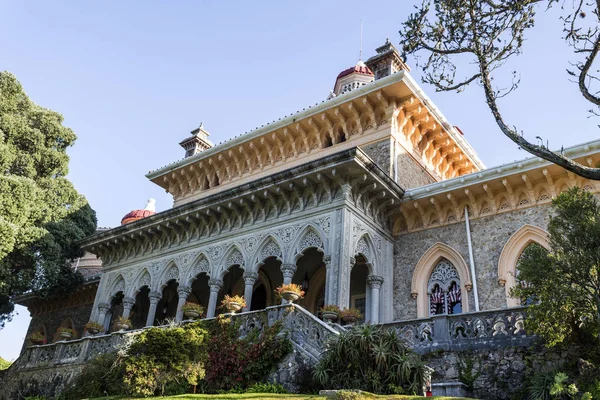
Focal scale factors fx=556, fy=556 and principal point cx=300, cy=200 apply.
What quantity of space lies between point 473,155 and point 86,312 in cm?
1733

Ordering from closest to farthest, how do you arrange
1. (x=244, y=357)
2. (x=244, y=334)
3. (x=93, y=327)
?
1. (x=244, y=357)
2. (x=244, y=334)
3. (x=93, y=327)

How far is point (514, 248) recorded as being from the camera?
14.3m

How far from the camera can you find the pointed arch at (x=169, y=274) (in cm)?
1823

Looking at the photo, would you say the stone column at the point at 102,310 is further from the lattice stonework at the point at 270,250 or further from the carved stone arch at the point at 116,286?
the lattice stonework at the point at 270,250

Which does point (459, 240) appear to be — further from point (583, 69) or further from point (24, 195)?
point (24, 195)

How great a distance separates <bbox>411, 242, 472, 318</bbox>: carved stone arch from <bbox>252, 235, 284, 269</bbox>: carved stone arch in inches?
156

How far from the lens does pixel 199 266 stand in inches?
694

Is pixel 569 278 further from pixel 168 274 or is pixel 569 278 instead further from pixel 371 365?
pixel 168 274

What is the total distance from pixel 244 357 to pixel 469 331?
4312 millimetres

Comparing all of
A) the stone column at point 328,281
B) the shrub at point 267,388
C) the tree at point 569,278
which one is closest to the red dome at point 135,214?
the stone column at point 328,281

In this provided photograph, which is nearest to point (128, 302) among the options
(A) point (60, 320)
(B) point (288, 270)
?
(B) point (288, 270)

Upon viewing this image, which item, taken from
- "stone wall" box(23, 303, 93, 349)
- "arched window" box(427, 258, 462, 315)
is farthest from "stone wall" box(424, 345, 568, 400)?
"stone wall" box(23, 303, 93, 349)

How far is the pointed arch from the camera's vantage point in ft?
59.8

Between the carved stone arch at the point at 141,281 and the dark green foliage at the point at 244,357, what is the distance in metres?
7.94
